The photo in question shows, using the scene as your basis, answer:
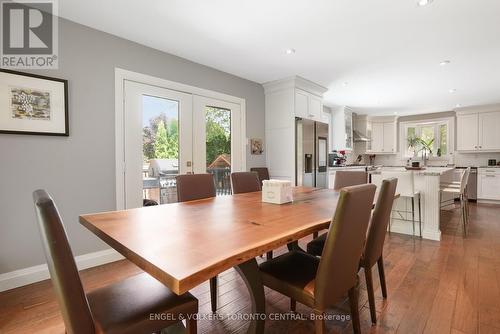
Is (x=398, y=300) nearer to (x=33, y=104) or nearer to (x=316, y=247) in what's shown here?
(x=316, y=247)

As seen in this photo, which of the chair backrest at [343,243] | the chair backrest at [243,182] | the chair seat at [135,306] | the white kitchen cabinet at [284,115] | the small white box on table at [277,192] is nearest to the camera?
the chair seat at [135,306]

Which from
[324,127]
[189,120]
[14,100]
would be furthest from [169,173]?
[324,127]

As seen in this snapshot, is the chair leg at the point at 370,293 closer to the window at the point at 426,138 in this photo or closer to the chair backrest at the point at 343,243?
the chair backrest at the point at 343,243

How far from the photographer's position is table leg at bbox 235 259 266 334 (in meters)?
1.25

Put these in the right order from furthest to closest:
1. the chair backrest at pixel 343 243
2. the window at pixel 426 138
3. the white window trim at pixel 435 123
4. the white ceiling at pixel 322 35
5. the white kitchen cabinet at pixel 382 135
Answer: the white kitchen cabinet at pixel 382 135, the window at pixel 426 138, the white window trim at pixel 435 123, the white ceiling at pixel 322 35, the chair backrest at pixel 343 243

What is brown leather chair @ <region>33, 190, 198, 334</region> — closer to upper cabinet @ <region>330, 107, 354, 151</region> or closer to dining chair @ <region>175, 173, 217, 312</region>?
dining chair @ <region>175, 173, 217, 312</region>

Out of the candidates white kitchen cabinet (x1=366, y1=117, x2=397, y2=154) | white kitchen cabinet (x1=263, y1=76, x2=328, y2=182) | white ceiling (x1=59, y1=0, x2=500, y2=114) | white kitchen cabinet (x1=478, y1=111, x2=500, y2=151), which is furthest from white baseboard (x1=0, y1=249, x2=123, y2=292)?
white kitchen cabinet (x1=478, y1=111, x2=500, y2=151)

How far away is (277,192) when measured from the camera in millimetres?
1831

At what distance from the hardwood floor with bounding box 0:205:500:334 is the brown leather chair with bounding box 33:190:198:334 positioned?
659 millimetres

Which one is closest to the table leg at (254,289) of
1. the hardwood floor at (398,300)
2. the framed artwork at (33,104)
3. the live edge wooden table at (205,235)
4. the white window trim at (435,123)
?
the live edge wooden table at (205,235)

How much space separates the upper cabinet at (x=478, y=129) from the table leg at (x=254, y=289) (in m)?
7.32

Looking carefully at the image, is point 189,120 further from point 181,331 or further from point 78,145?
point 181,331

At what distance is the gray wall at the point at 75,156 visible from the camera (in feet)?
7.03

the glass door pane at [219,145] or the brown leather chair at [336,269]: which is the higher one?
the glass door pane at [219,145]
